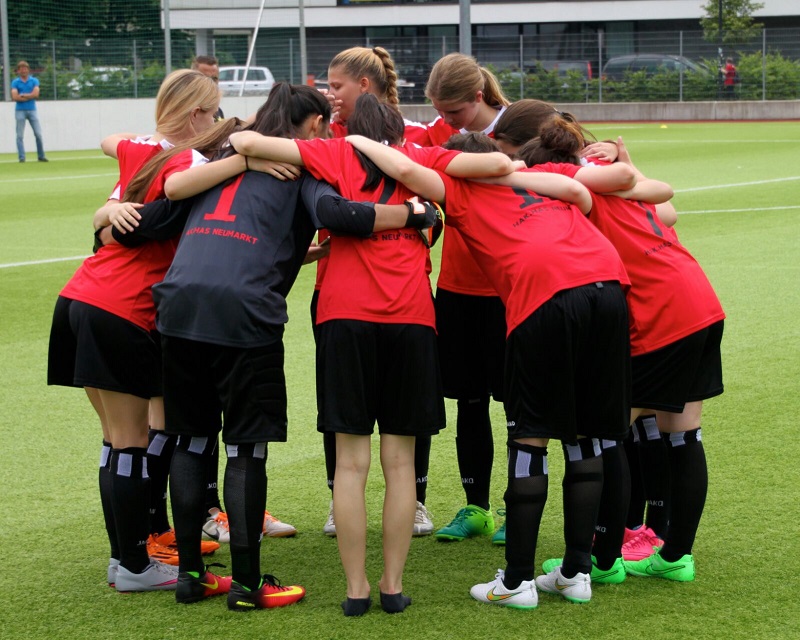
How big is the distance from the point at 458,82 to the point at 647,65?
127ft

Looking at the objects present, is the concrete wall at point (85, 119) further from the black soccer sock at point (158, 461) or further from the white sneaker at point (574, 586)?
the white sneaker at point (574, 586)

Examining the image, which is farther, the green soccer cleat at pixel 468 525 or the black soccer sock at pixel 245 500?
the green soccer cleat at pixel 468 525

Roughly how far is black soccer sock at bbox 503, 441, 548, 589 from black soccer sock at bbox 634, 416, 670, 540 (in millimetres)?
655

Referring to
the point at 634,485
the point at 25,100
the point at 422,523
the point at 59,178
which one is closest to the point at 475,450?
the point at 422,523

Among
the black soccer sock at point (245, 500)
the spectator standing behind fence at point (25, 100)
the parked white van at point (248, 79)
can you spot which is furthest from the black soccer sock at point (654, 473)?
the parked white van at point (248, 79)

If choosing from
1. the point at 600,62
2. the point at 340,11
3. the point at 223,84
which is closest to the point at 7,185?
the point at 223,84

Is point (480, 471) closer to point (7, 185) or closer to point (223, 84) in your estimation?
point (7, 185)

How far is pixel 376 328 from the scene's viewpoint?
13.1ft

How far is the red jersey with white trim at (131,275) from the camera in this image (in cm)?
423

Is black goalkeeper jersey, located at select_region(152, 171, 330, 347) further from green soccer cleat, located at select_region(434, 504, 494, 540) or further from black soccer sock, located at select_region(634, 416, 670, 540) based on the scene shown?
black soccer sock, located at select_region(634, 416, 670, 540)

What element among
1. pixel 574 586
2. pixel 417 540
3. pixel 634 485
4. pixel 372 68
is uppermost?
pixel 372 68

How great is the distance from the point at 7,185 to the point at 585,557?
18.4 m

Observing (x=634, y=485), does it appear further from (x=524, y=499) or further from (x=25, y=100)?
(x=25, y=100)

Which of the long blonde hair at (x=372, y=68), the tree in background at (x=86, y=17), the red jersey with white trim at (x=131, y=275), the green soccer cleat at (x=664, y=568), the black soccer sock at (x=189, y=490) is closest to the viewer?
the black soccer sock at (x=189, y=490)
